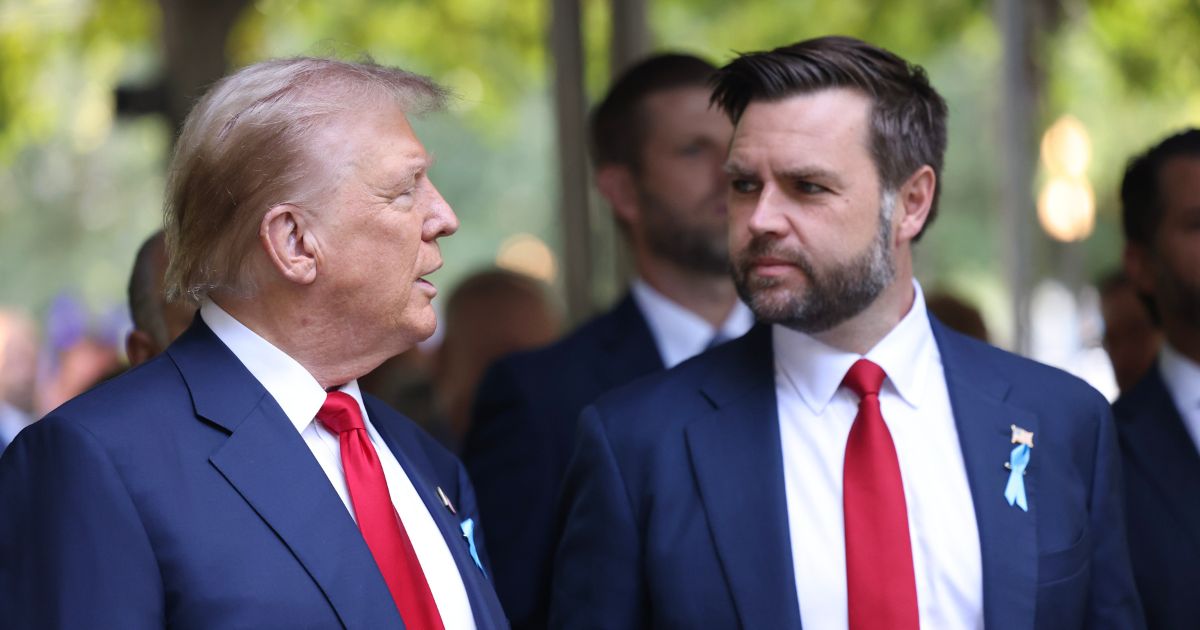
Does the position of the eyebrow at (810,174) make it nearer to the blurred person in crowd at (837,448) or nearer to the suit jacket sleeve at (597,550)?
the blurred person in crowd at (837,448)

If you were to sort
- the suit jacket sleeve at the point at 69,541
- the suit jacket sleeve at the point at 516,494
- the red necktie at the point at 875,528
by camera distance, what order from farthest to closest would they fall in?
the suit jacket sleeve at the point at 516,494, the red necktie at the point at 875,528, the suit jacket sleeve at the point at 69,541

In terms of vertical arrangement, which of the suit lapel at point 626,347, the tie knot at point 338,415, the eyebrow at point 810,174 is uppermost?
the eyebrow at point 810,174

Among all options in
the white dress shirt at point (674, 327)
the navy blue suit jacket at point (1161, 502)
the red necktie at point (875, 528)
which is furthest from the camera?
the white dress shirt at point (674, 327)

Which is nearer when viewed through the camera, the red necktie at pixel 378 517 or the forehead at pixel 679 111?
the red necktie at pixel 378 517

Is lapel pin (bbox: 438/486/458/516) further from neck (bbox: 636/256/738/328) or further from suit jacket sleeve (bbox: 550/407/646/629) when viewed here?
neck (bbox: 636/256/738/328)

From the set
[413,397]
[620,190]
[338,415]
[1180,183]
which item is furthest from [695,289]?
[413,397]

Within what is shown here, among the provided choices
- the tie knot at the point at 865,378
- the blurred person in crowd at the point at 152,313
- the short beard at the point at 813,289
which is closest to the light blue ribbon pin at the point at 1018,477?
the tie knot at the point at 865,378

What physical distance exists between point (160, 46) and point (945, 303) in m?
4.44

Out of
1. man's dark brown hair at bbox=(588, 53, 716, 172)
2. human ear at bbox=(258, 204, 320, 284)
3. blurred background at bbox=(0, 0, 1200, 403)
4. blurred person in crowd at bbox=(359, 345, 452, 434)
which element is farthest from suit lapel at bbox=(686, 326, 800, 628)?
blurred person in crowd at bbox=(359, 345, 452, 434)

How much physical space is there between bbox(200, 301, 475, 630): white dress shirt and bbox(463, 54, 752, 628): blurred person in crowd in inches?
36.7

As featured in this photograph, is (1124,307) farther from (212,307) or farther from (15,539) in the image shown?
(15,539)

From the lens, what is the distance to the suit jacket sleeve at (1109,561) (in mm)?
2744

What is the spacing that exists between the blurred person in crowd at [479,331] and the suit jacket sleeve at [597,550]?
2663 millimetres

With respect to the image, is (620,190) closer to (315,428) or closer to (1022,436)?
(1022,436)
